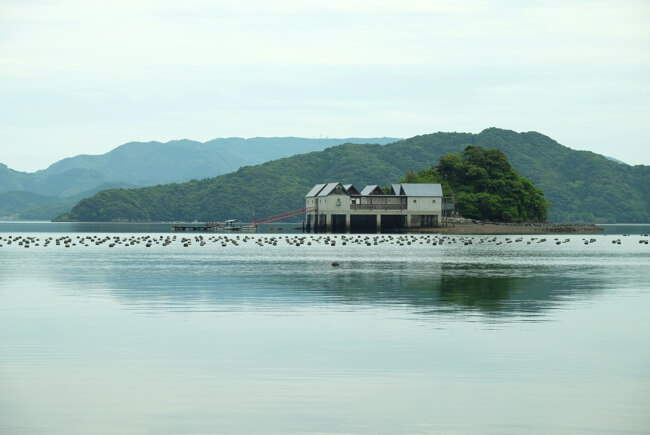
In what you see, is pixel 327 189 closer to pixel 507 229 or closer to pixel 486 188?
pixel 486 188

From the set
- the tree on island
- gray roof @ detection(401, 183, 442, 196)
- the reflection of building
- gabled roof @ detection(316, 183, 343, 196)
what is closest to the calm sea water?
the reflection of building

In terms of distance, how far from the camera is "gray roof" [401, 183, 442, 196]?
149625mm

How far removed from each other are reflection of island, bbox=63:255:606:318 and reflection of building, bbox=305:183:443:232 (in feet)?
288

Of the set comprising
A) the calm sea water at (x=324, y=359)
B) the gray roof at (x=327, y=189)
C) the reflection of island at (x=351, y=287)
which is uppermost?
the gray roof at (x=327, y=189)

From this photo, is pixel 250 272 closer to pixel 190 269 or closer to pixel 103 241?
pixel 190 269

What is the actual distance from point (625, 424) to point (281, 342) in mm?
10565

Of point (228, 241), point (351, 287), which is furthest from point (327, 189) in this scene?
point (351, 287)

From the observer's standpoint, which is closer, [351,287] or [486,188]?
[351,287]

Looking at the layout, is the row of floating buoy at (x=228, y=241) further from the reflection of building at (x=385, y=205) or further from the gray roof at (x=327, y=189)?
the gray roof at (x=327, y=189)

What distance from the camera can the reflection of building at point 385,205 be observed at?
488 feet

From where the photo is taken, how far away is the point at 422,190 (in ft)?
493

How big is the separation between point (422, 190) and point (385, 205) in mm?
7104

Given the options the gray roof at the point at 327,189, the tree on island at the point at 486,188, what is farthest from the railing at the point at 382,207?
the tree on island at the point at 486,188

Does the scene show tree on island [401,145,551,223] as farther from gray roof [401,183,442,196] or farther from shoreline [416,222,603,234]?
gray roof [401,183,442,196]
